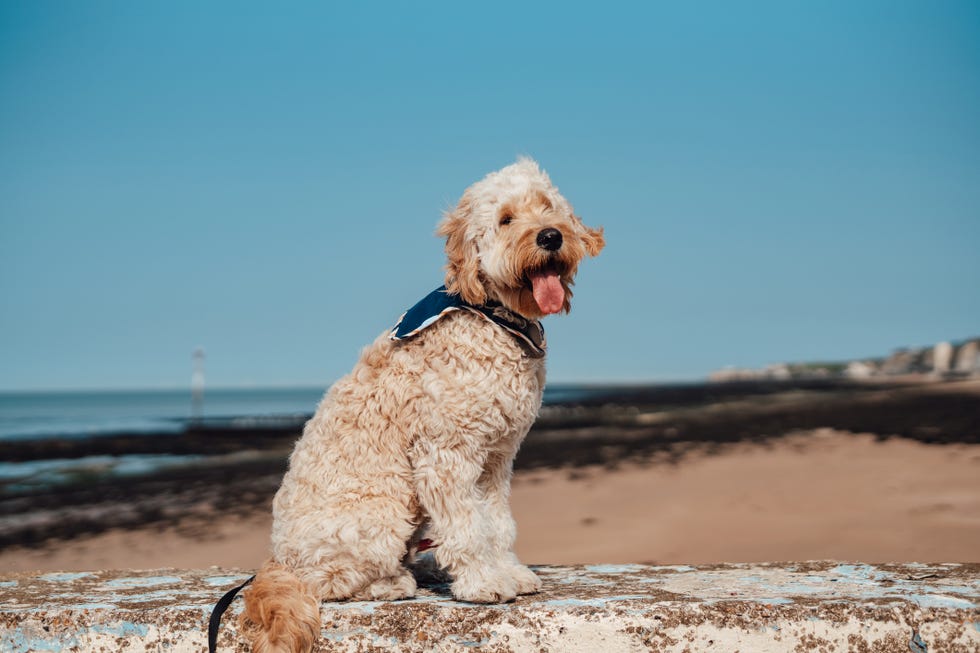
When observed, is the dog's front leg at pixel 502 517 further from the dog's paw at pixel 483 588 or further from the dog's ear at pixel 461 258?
the dog's ear at pixel 461 258

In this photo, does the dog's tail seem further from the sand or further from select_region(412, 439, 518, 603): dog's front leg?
the sand

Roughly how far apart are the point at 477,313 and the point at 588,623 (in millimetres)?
1472

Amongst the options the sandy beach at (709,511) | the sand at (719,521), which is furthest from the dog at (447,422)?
the sand at (719,521)

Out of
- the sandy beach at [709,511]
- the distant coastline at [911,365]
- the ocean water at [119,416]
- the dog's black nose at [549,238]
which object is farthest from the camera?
the distant coastline at [911,365]

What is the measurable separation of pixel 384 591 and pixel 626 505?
823 centimetres

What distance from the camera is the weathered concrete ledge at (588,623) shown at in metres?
3.30

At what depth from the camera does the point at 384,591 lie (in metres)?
3.69

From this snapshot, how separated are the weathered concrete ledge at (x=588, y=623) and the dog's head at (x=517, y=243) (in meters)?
1.37

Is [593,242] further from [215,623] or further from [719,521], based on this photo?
[719,521]

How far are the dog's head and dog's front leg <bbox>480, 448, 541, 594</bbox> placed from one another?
0.74 m

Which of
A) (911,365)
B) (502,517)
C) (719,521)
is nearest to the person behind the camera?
(502,517)

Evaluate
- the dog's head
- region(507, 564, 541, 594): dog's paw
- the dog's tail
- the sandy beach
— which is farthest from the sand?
the dog's tail

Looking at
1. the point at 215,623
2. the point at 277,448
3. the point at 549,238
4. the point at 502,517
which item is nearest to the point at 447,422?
the point at 502,517

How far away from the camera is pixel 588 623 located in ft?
11.0
